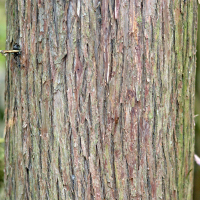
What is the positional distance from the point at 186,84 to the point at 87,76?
0.61 m

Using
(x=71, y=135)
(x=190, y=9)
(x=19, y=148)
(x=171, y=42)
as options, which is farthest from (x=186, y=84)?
(x=19, y=148)

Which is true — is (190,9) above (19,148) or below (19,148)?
above

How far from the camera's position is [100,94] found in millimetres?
1375

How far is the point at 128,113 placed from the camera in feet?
4.54

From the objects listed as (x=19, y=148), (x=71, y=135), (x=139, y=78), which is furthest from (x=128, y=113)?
(x=19, y=148)

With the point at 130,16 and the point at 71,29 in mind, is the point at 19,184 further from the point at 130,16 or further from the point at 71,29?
the point at 130,16

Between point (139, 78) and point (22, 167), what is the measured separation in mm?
845

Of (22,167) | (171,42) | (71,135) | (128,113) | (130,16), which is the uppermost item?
(130,16)

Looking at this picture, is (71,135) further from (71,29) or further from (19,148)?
(71,29)

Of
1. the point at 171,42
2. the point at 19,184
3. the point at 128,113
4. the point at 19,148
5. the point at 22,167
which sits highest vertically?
the point at 171,42

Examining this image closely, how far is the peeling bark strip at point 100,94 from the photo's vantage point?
1.36 metres

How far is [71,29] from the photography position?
1368 mm

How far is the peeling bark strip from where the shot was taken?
136 centimetres

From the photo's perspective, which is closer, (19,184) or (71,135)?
(71,135)
